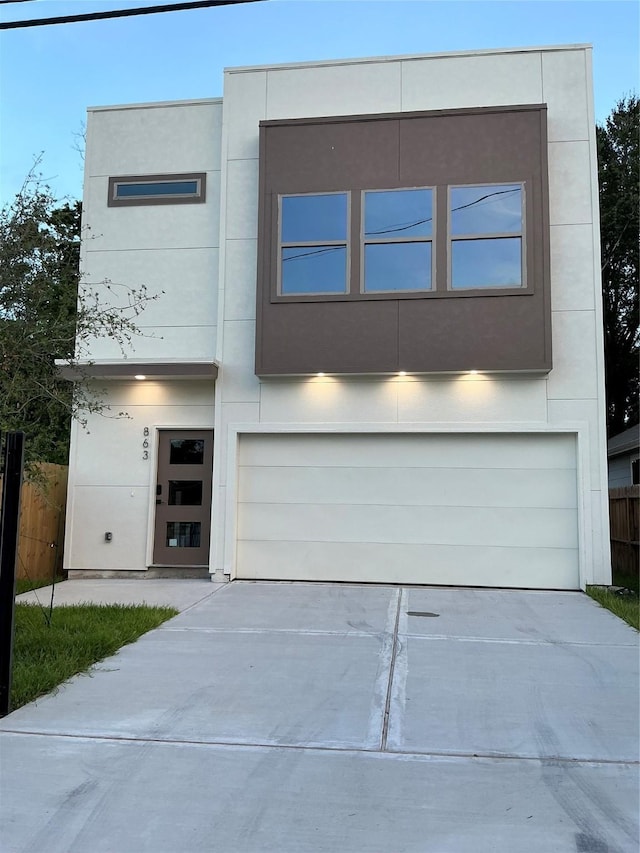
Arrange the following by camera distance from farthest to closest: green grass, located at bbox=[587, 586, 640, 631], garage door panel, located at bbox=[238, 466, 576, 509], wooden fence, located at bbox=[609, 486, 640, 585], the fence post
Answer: wooden fence, located at bbox=[609, 486, 640, 585], garage door panel, located at bbox=[238, 466, 576, 509], green grass, located at bbox=[587, 586, 640, 631], the fence post

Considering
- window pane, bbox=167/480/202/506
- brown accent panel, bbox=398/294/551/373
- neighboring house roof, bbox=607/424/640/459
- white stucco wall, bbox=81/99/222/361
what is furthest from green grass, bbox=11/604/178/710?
neighboring house roof, bbox=607/424/640/459

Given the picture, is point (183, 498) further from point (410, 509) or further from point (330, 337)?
point (410, 509)

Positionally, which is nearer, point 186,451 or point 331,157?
point 331,157

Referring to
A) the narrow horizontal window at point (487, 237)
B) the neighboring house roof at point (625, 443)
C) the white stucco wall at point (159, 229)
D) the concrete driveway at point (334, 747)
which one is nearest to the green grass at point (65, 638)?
the concrete driveway at point (334, 747)

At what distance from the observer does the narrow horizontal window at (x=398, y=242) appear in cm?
932

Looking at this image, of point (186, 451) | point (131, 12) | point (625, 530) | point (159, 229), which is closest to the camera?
point (131, 12)

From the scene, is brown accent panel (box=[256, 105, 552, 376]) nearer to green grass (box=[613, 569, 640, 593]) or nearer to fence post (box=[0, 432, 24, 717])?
green grass (box=[613, 569, 640, 593])

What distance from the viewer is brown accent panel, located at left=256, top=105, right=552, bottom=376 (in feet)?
29.7

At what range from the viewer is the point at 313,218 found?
31.7 ft

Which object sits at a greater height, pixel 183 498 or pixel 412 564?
pixel 183 498

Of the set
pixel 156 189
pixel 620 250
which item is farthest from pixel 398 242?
pixel 620 250

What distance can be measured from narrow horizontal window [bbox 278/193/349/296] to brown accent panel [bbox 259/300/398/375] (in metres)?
0.31

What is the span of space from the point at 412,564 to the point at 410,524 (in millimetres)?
553

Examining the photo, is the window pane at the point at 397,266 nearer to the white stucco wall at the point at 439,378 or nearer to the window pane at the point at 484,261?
the window pane at the point at 484,261
